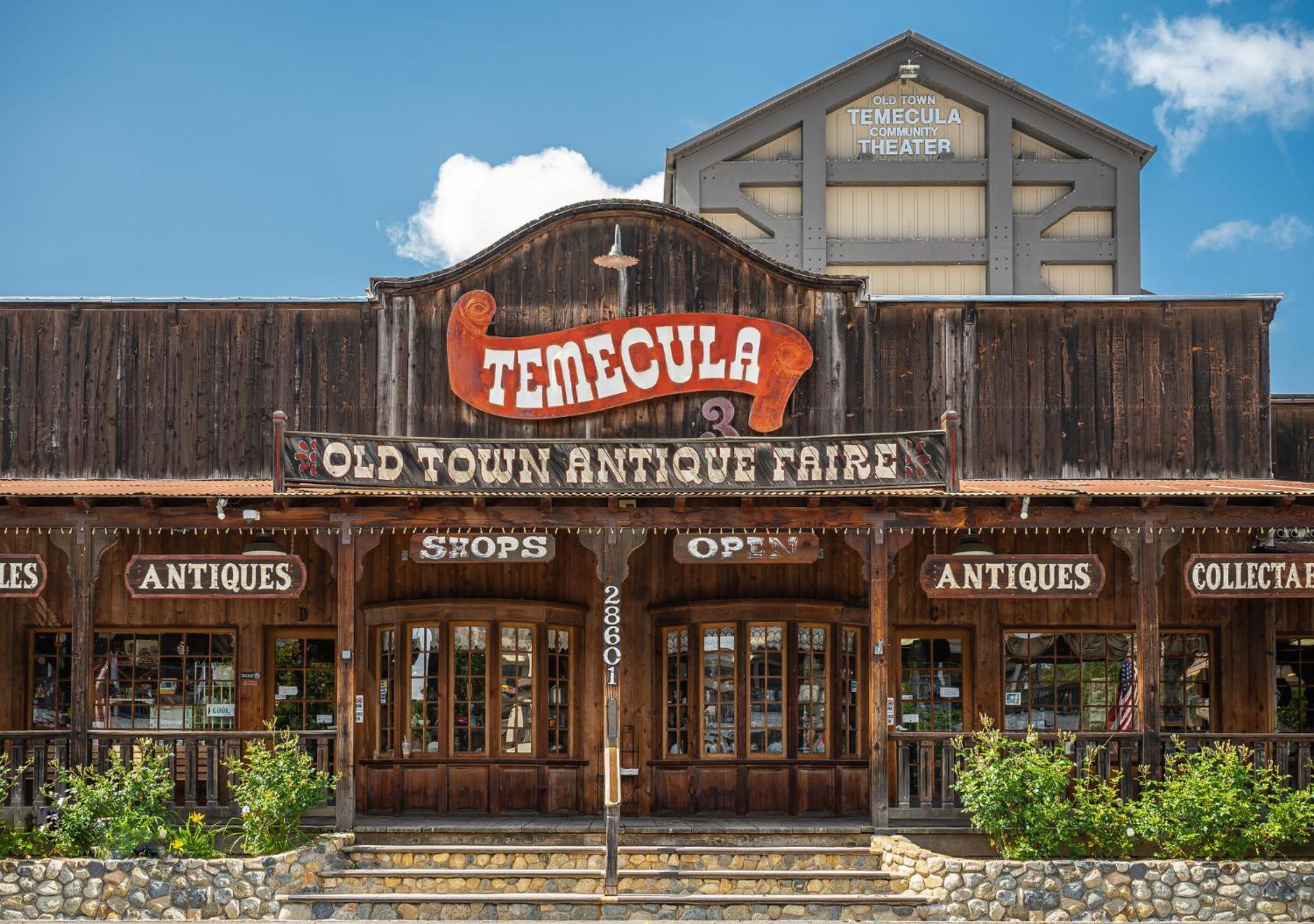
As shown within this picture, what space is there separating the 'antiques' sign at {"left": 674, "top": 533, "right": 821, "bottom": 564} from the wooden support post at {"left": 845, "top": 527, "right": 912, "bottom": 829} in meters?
0.47

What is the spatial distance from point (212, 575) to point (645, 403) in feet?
17.4

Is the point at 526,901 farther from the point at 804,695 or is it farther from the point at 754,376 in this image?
the point at 754,376

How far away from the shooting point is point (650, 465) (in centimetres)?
1521

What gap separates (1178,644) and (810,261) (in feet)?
40.8

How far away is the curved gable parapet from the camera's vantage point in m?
17.4

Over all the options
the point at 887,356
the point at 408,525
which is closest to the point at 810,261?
the point at 887,356

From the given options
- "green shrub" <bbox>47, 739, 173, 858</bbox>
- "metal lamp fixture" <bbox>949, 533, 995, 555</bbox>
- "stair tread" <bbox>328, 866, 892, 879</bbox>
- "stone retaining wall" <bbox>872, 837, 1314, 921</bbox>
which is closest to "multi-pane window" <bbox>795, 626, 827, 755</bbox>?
"metal lamp fixture" <bbox>949, 533, 995, 555</bbox>

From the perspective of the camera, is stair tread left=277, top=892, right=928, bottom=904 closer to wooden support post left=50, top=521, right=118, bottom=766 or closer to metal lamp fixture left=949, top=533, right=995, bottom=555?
wooden support post left=50, top=521, right=118, bottom=766

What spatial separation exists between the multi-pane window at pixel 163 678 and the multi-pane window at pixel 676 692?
17.3 ft

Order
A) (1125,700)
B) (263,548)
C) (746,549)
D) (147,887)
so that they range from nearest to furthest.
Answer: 1. (147,887)
2. (746,549)
3. (263,548)
4. (1125,700)

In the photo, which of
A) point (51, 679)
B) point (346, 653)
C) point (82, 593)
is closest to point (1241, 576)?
point (346, 653)

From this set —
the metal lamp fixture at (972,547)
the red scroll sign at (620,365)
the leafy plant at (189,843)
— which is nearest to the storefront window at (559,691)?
the red scroll sign at (620,365)

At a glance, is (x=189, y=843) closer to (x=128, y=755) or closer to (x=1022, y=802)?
(x=128, y=755)

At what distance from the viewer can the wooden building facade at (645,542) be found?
56.4 feet
